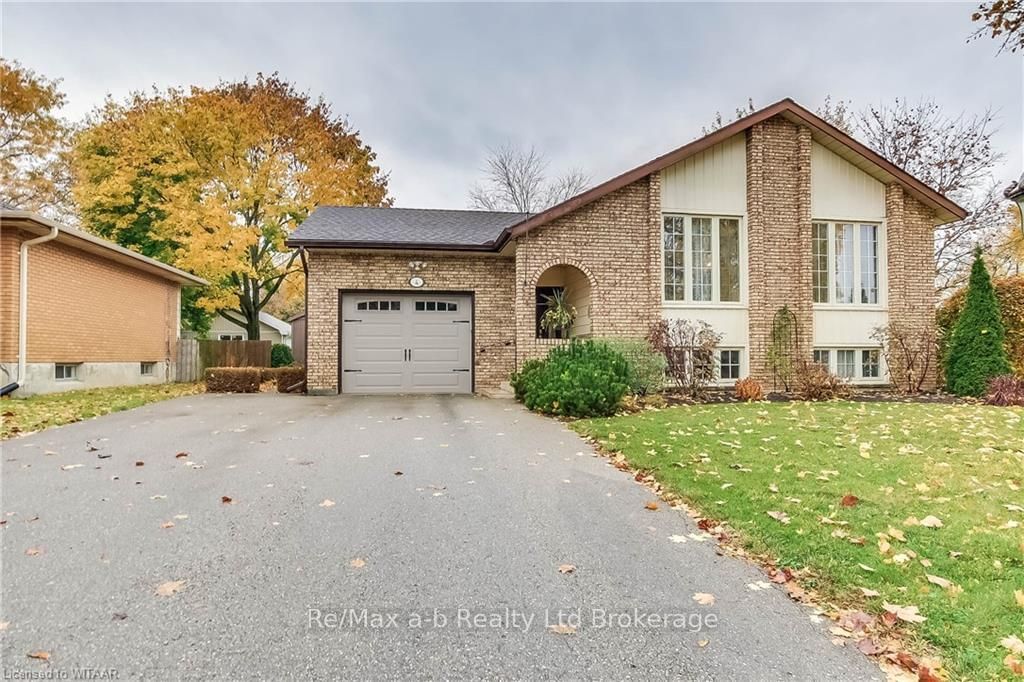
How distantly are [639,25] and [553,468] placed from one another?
10.9 m

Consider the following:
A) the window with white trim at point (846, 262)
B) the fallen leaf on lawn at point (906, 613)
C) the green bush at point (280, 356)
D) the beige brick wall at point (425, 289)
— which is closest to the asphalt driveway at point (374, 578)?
the fallen leaf on lawn at point (906, 613)

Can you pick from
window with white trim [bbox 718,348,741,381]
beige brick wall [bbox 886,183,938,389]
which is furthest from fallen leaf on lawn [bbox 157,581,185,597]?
beige brick wall [bbox 886,183,938,389]

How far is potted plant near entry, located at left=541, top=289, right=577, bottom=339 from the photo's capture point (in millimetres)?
11969

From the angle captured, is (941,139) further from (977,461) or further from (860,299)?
(977,461)

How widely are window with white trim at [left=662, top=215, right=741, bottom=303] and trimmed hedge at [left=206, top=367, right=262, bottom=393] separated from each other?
9810mm

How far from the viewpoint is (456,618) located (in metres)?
2.60

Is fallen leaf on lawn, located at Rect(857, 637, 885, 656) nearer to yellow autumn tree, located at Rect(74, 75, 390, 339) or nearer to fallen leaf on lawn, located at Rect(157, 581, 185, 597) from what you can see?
fallen leaf on lawn, located at Rect(157, 581, 185, 597)

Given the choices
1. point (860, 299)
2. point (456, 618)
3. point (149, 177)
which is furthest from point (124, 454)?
point (149, 177)

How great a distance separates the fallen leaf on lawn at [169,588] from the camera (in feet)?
9.21

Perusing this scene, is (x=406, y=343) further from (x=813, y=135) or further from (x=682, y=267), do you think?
(x=813, y=135)

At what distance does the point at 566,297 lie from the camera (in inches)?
521

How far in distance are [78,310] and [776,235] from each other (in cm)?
1525

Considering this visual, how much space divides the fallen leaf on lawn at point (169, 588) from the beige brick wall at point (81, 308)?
34.5 ft

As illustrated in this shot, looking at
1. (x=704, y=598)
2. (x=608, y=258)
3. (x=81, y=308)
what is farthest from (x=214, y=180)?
(x=704, y=598)
